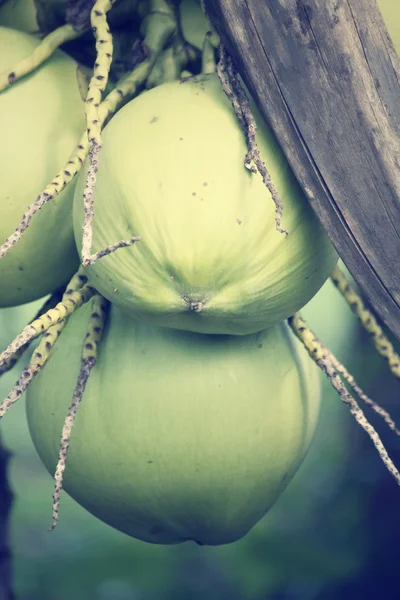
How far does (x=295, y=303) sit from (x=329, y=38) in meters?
0.32

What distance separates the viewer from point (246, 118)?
114 cm

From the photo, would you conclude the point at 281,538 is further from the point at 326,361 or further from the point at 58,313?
the point at 58,313

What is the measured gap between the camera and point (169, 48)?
135 cm

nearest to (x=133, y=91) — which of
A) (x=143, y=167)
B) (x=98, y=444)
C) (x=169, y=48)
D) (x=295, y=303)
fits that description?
(x=169, y=48)

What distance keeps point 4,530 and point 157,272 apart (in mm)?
1105

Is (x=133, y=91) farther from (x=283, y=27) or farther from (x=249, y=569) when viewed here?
(x=249, y=569)

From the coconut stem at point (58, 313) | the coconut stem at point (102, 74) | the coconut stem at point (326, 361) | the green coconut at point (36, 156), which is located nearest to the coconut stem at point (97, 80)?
the coconut stem at point (102, 74)

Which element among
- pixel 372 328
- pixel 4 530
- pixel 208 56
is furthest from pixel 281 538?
pixel 208 56

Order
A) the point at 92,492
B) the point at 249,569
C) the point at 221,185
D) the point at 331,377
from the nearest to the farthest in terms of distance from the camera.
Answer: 1. the point at 221,185
2. the point at 331,377
3. the point at 92,492
4. the point at 249,569

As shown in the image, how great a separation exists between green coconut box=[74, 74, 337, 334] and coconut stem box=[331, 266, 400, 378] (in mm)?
163

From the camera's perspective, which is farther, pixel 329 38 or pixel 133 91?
pixel 133 91

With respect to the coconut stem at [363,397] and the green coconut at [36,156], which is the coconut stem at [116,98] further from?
the coconut stem at [363,397]

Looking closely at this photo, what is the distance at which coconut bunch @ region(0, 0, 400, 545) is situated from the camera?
1114 mm

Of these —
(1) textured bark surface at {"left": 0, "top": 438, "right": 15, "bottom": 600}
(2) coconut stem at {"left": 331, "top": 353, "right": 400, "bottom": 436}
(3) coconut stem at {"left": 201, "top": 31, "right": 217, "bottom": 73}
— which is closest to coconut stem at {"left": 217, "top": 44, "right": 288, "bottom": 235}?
(3) coconut stem at {"left": 201, "top": 31, "right": 217, "bottom": 73}
